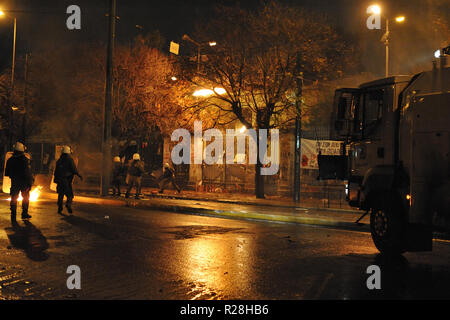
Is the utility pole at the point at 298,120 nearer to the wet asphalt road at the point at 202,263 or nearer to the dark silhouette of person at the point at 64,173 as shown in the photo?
the wet asphalt road at the point at 202,263

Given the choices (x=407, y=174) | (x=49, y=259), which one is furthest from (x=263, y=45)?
(x=49, y=259)

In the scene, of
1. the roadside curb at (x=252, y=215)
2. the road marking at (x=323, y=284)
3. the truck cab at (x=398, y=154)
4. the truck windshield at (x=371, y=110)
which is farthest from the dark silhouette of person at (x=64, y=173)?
the road marking at (x=323, y=284)

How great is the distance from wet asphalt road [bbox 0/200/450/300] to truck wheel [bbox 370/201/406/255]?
10.0 inches

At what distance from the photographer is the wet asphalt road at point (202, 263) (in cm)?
593

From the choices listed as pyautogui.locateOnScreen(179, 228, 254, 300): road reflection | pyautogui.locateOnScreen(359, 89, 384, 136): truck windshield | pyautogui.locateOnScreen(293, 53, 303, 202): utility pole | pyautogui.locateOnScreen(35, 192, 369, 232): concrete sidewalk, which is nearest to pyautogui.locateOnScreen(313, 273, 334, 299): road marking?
pyautogui.locateOnScreen(179, 228, 254, 300): road reflection

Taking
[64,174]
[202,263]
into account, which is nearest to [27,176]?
[64,174]

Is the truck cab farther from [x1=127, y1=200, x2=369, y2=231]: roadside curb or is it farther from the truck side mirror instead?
[x1=127, y1=200, x2=369, y2=231]: roadside curb

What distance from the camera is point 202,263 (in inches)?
296

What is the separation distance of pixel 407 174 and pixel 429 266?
5.08ft

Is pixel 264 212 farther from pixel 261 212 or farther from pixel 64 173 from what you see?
pixel 64 173

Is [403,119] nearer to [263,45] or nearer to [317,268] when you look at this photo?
[317,268]

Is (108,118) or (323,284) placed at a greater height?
(108,118)

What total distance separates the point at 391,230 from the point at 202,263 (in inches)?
133

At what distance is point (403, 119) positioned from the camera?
8.17 meters
